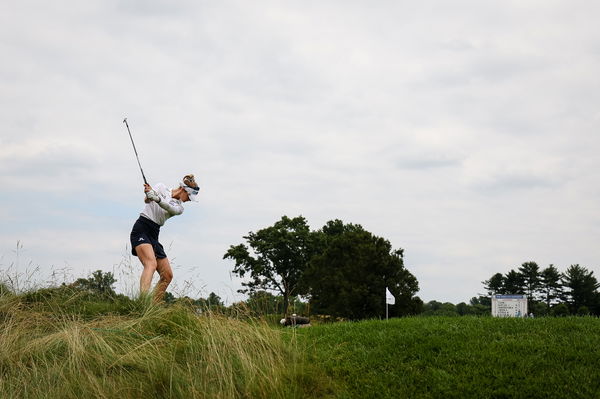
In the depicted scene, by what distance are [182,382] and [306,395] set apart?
122 cm

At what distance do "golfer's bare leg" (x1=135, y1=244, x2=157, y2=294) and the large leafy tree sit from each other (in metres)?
27.4

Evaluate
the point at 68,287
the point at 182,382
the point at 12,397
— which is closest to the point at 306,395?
the point at 182,382

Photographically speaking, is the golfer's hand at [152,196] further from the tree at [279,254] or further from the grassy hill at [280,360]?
the tree at [279,254]

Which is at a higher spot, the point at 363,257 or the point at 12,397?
the point at 363,257

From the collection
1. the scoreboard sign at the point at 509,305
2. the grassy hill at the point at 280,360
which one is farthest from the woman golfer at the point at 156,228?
the scoreboard sign at the point at 509,305

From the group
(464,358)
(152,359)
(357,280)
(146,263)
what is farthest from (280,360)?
(357,280)

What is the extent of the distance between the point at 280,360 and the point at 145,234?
3507mm

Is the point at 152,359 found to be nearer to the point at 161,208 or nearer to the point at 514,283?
the point at 161,208

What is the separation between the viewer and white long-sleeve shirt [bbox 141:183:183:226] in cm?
916

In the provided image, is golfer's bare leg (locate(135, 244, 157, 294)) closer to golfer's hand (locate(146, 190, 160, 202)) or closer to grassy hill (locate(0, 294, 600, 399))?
grassy hill (locate(0, 294, 600, 399))

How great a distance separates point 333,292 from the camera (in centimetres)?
3722

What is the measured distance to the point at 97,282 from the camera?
35.2 feet

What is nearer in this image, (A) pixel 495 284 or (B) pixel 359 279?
(B) pixel 359 279

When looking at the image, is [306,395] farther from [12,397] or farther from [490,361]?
[12,397]
